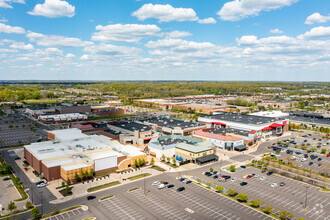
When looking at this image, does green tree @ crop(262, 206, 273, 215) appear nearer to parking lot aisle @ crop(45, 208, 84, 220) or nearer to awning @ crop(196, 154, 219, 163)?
awning @ crop(196, 154, 219, 163)

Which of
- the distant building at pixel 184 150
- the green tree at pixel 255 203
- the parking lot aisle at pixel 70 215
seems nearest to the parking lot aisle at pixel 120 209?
the parking lot aisle at pixel 70 215

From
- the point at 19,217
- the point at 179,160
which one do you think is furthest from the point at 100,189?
the point at 179,160

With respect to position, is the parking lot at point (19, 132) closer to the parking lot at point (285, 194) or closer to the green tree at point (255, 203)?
the parking lot at point (285, 194)

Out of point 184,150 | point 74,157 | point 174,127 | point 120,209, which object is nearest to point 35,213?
point 120,209

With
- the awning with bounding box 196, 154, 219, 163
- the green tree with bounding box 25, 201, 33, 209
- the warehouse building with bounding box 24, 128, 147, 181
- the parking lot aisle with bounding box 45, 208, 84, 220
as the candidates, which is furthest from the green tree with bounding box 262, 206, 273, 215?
the green tree with bounding box 25, 201, 33, 209

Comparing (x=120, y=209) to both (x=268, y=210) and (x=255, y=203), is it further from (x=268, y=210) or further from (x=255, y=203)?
(x=268, y=210)
